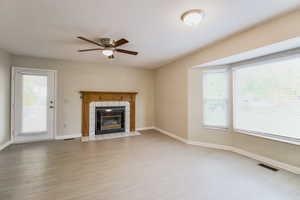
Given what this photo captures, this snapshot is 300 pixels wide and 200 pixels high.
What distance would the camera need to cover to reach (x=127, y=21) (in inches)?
84.9

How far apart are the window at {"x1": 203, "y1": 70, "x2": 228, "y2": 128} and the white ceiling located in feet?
3.22

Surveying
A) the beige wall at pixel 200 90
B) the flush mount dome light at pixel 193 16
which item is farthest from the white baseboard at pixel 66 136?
the flush mount dome light at pixel 193 16

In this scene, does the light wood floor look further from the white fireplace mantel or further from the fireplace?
the fireplace

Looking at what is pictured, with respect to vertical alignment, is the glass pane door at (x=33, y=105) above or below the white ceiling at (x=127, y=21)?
below

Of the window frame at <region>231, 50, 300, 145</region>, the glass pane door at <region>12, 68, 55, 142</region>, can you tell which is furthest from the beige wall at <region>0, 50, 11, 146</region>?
the window frame at <region>231, 50, 300, 145</region>

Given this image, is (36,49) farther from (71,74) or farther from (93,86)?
(93,86)

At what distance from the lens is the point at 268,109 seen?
2785 millimetres

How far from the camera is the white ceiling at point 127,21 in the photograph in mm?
1763

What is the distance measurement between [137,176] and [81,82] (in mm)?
3662

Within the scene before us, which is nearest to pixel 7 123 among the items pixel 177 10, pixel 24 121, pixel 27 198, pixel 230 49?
pixel 24 121

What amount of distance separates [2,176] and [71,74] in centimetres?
307

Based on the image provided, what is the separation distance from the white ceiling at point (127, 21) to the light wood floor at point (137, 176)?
2481mm

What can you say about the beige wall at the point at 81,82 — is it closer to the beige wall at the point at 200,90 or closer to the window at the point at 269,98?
the beige wall at the point at 200,90

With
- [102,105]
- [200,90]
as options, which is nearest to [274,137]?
[200,90]
